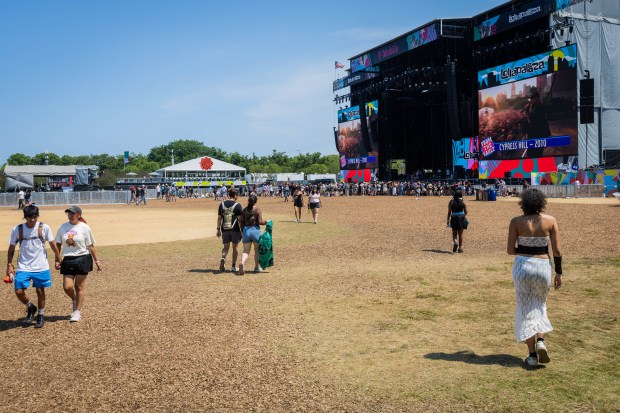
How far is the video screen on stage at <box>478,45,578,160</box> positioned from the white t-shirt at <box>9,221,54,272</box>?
39.1 metres

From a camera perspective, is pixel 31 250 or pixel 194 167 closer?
pixel 31 250

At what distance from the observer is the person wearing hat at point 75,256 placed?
765 centimetres

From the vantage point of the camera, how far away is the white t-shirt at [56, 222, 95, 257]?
7641mm

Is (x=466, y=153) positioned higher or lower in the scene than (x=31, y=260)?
higher

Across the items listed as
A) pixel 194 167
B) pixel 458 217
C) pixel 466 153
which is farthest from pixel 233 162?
pixel 458 217

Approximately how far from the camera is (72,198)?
5234 cm

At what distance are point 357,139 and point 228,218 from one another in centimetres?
5348

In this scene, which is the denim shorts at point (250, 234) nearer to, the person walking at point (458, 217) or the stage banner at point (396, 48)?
the person walking at point (458, 217)

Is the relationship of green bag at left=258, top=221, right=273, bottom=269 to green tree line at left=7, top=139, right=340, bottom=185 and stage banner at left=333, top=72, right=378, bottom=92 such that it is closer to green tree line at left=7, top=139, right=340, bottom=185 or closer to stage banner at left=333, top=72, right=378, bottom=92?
stage banner at left=333, top=72, right=378, bottom=92

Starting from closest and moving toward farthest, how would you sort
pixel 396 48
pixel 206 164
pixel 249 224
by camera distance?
pixel 249 224, pixel 396 48, pixel 206 164

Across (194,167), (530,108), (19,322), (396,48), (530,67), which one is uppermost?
(396,48)

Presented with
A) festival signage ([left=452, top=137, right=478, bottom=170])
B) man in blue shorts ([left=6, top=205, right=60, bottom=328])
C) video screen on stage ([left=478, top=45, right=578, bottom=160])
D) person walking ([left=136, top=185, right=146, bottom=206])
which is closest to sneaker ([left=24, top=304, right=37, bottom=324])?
man in blue shorts ([left=6, top=205, right=60, bottom=328])

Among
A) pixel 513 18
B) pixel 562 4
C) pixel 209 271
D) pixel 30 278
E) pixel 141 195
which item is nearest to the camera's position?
pixel 30 278

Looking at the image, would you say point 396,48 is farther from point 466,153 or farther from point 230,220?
point 230,220
